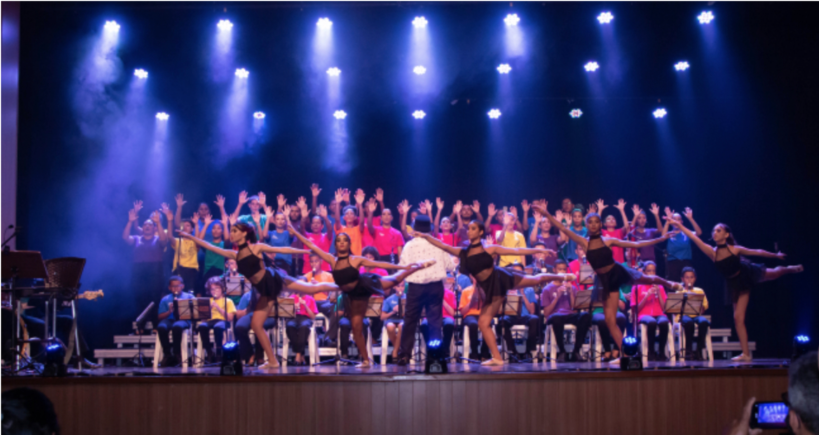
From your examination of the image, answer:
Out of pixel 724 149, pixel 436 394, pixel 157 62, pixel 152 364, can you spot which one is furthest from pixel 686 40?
pixel 152 364

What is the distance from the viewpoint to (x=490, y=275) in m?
7.10

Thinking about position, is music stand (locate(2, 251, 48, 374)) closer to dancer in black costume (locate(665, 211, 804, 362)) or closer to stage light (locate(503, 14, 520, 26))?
dancer in black costume (locate(665, 211, 804, 362))

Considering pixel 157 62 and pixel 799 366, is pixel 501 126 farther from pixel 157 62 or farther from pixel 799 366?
pixel 799 366

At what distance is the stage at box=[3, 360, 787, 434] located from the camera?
5.11 m

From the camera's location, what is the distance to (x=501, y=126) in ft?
38.8

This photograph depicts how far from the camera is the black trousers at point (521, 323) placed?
27.1ft

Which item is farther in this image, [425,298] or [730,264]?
[730,264]

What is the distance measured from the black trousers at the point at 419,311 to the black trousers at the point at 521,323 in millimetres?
1309

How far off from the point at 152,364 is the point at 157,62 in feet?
17.5

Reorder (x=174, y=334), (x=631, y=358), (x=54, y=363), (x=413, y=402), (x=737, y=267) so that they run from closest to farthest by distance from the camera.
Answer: (x=413, y=402)
(x=631, y=358)
(x=54, y=363)
(x=737, y=267)
(x=174, y=334)

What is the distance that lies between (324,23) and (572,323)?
21.3ft

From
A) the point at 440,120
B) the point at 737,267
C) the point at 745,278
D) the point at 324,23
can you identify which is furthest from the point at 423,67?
the point at 745,278

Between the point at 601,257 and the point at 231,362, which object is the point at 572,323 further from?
the point at 231,362

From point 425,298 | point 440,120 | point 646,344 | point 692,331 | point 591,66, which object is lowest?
point 646,344
